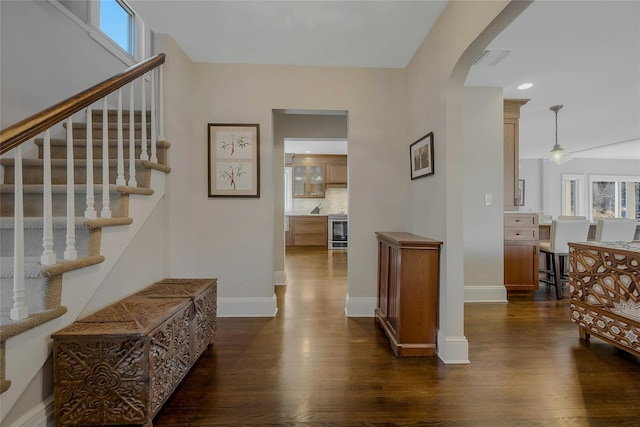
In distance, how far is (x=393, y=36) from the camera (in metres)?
2.29

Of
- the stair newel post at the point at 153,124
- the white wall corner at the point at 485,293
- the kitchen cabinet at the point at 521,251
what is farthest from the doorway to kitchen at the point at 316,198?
the stair newel post at the point at 153,124

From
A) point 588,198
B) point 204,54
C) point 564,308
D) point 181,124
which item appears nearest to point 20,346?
A: point 181,124

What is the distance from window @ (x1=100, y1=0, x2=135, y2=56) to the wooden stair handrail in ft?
4.80

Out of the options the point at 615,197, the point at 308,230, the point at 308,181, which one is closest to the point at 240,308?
the point at 308,230

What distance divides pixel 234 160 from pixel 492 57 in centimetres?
268

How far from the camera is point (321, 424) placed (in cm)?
140

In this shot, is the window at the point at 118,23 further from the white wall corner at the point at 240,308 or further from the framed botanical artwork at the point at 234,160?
the white wall corner at the point at 240,308

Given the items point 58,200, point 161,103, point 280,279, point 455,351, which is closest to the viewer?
point 58,200

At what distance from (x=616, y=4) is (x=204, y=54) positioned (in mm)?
3252

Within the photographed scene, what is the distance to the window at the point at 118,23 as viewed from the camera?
2.77 meters

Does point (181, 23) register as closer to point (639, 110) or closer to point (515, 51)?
point (515, 51)

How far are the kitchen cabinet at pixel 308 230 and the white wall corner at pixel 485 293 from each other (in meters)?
4.39

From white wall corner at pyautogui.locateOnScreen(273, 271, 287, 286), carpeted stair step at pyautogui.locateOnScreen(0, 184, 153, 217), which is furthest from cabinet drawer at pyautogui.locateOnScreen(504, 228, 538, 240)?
carpeted stair step at pyautogui.locateOnScreen(0, 184, 153, 217)

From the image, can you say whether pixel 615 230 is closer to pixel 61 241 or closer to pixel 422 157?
pixel 422 157
